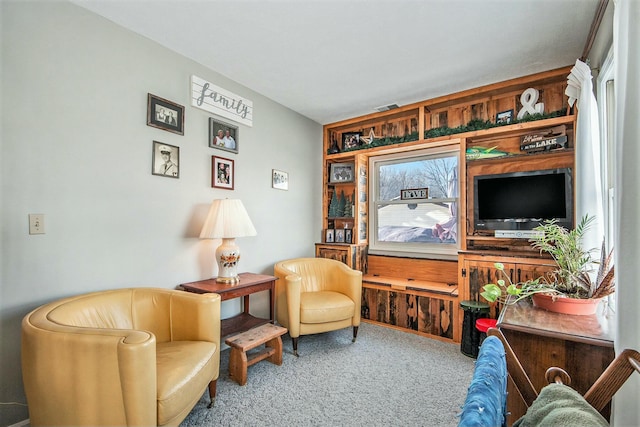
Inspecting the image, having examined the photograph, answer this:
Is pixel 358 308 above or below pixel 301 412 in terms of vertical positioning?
above

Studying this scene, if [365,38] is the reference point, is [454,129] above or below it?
below

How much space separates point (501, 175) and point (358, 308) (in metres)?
1.99

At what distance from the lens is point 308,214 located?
4.06 m

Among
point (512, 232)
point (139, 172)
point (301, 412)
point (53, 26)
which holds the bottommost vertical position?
point (301, 412)

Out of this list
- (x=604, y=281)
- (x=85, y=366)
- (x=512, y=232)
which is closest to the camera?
(x=85, y=366)

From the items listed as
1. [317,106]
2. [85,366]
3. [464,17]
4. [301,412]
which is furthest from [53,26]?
[301,412]

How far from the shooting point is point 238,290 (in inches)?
97.8

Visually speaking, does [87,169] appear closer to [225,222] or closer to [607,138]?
[225,222]

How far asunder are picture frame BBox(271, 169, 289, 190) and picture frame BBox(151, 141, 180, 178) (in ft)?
3.77

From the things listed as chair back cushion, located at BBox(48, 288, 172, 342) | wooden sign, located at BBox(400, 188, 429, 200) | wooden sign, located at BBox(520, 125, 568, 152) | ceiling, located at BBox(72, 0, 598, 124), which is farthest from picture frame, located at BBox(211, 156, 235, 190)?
wooden sign, located at BBox(520, 125, 568, 152)

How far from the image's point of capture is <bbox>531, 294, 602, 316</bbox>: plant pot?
1615mm

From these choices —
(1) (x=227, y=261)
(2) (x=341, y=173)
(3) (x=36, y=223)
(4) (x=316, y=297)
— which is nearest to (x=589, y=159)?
(4) (x=316, y=297)

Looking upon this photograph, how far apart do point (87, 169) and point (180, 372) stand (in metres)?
1.49

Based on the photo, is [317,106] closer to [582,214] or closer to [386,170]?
[386,170]
